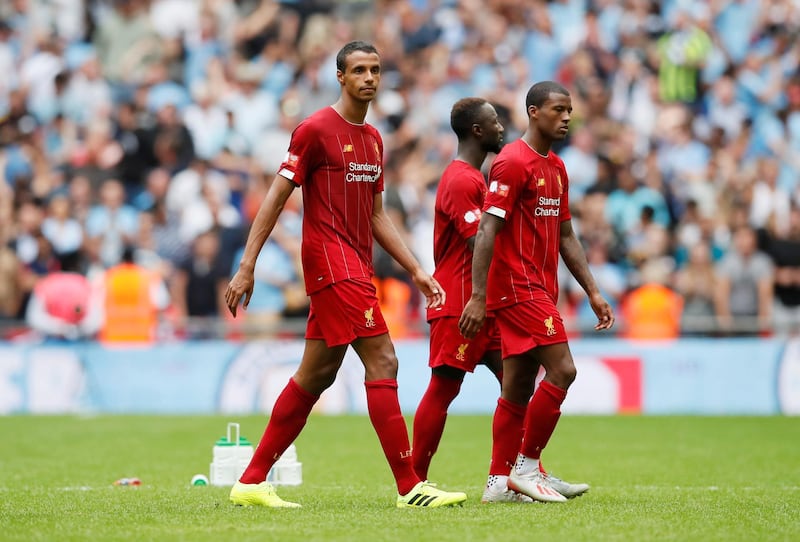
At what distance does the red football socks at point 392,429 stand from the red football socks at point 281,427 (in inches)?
17.5

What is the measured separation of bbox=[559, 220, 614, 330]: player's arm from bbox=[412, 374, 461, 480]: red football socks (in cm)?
107

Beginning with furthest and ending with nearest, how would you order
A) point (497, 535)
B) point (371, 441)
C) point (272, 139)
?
point (272, 139) → point (371, 441) → point (497, 535)

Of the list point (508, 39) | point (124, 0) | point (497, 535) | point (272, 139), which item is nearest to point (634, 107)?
point (508, 39)

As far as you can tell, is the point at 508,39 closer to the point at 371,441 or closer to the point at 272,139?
the point at 272,139

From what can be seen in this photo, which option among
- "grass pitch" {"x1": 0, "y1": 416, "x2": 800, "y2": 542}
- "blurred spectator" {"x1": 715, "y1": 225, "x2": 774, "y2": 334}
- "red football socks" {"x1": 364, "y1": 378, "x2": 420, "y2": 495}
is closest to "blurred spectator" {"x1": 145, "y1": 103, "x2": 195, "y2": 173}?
"grass pitch" {"x1": 0, "y1": 416, "x2": 800, "y2": 542}

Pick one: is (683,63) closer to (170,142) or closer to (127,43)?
(170,142)

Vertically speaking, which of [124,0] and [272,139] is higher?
[124,0]

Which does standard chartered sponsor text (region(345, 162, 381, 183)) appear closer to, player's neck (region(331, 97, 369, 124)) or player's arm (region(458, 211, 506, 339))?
player's neck (region(331, 97, 369, 124))

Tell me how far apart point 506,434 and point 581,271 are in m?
1.22

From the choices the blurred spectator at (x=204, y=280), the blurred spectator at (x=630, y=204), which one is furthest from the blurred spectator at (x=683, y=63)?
the blurred spectator at (x=204, y=280)

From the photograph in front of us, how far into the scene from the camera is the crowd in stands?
63.4ft

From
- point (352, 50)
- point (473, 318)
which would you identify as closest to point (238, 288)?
point (473, 318)

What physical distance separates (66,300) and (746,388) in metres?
9.11

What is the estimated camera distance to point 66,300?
1889cm
